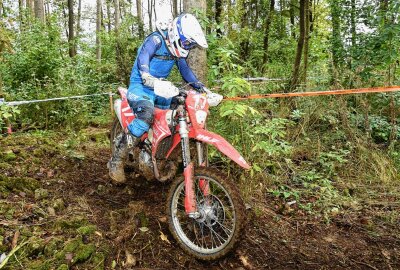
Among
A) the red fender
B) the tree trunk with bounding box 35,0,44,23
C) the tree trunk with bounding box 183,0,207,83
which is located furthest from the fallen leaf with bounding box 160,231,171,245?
the tree trunk with bounding box 35,0,44,23

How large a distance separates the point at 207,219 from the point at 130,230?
0.78m

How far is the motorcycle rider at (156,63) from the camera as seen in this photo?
11.3ft

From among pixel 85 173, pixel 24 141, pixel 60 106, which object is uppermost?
pixel 60 106

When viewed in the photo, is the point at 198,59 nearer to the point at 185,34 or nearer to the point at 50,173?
the point at 185,34

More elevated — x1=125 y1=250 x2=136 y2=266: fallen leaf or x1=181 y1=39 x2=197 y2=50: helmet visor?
x1=181 y1=39 x2=197 y2=50: helmet visor

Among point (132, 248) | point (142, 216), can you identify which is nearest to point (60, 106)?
point (142, 216)

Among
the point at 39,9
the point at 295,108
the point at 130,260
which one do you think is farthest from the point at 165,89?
the point at 39,9

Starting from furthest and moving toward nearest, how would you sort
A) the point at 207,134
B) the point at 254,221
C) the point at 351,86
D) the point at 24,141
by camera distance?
the point at 351,86 → the point at 24,141 → the point at 254,221 → the point at 207,134

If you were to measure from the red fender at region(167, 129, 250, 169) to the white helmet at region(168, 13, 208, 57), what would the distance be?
2.87 ft

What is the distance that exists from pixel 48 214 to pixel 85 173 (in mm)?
1304

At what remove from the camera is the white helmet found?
3.42 metres

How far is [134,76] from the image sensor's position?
13.1 feet

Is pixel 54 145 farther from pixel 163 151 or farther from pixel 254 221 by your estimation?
pixel 254 221

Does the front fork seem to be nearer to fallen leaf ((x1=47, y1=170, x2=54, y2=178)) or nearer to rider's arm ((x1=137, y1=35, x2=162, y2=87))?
rider's arm ((x1=137, y1=35, x2=162, y2=87))
